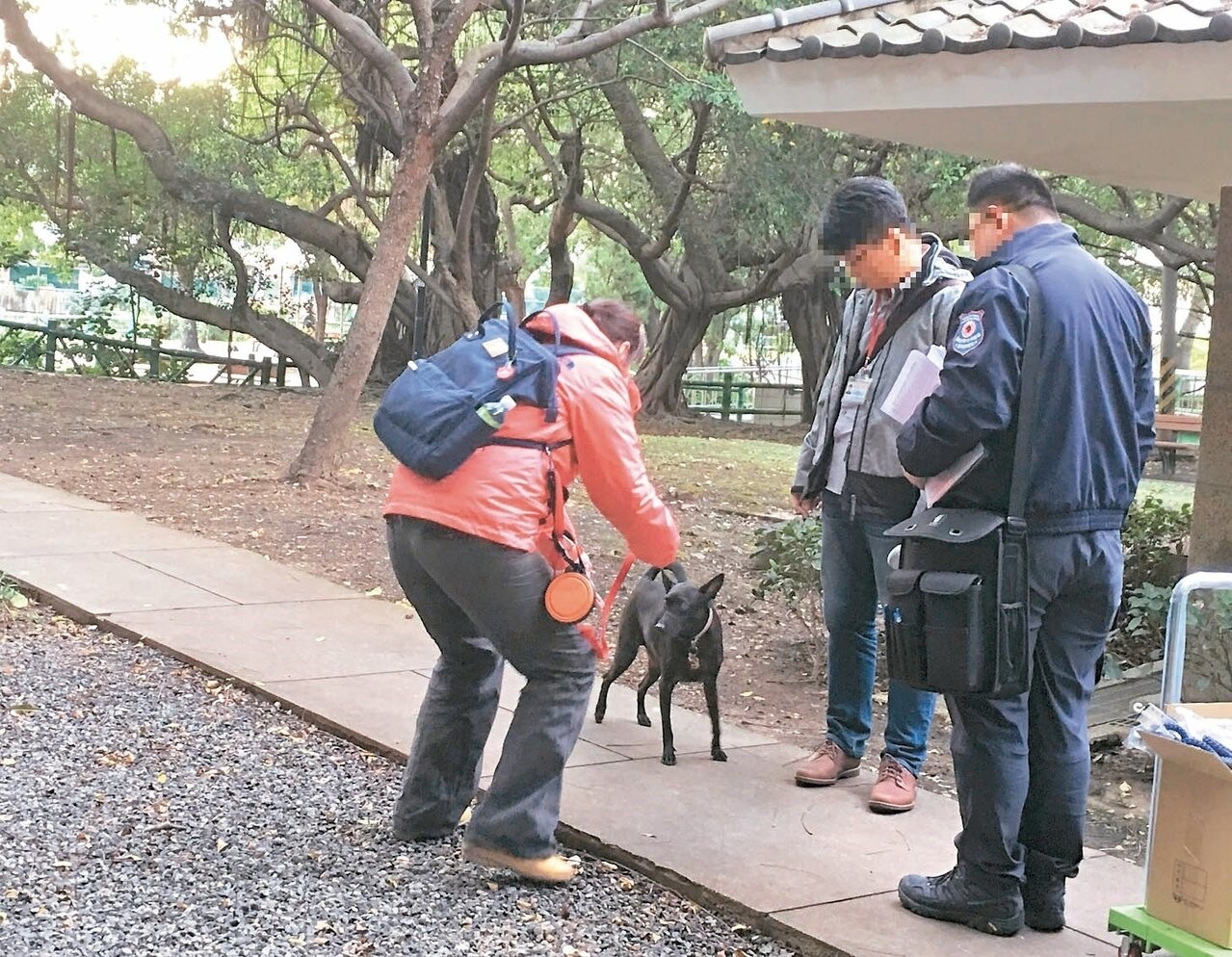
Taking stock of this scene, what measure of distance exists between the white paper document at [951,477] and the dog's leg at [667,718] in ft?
5.12

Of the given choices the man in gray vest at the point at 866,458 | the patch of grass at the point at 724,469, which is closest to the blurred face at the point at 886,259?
the man in gray vest at the point at 866,458

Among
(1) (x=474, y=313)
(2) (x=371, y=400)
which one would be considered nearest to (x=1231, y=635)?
(1) (x=474, y=313)

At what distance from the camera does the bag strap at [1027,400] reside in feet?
11.6

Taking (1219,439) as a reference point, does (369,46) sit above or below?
above

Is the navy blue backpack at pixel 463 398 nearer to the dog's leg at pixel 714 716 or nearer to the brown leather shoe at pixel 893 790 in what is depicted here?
the dog's leg at pixel 714 716

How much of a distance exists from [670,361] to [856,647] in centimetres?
1950

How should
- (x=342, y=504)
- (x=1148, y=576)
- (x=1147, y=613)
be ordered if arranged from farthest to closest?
1. (x=342, y=504)
2. (x=1148, y=576)
3. (x=1147, y=613)

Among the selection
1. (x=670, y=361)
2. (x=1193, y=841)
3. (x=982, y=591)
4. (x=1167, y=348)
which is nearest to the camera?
(x=1193, y=841)

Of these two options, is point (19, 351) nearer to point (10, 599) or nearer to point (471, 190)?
point (471, 190)

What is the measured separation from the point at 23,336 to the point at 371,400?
10.9 m

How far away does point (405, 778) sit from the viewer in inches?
173

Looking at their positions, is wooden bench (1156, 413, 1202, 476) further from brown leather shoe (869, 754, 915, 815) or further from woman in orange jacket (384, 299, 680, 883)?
woman in orange jacket (384, 299, 680, 883)

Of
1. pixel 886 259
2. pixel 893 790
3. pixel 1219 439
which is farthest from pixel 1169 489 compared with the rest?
pixel 886 259

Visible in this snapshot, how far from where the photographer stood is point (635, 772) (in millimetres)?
5027
